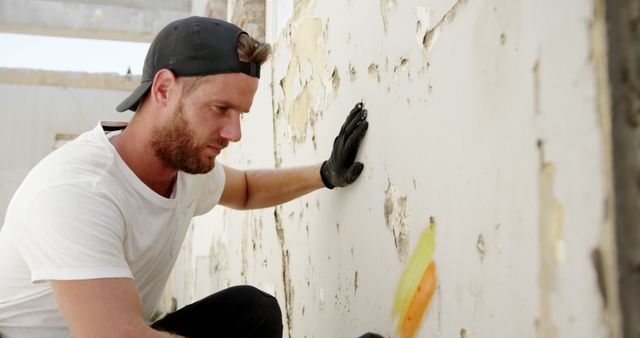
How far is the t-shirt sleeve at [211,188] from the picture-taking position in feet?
6.31

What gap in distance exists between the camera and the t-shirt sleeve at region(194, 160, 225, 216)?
192 cm

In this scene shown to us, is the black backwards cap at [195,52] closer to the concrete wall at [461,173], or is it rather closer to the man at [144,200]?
the man at [144,200]

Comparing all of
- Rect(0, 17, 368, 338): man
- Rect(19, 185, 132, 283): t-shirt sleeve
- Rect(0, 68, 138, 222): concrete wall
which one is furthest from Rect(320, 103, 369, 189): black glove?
Rect(0, 68, 138, 222): concrete wall

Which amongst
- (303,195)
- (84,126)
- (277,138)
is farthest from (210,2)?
(84,126)

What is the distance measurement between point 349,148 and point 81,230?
26.5 inches

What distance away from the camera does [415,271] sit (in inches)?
52.1

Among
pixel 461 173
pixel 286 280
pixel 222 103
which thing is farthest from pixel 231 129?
pixel 286 280

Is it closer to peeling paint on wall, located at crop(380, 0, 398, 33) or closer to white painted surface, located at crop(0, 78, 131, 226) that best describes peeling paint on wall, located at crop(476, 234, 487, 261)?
peeling paint on wall, located at crop(380, 0, 398, 33)

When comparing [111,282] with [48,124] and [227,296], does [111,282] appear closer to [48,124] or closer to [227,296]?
[227,296]

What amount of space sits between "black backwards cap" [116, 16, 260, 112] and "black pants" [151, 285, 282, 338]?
577mm

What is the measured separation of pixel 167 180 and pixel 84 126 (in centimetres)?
648

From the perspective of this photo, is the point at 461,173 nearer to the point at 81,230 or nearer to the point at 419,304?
the point at 419,304

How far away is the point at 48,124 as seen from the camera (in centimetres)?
766

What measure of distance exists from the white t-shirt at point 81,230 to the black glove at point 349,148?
0.42 m
